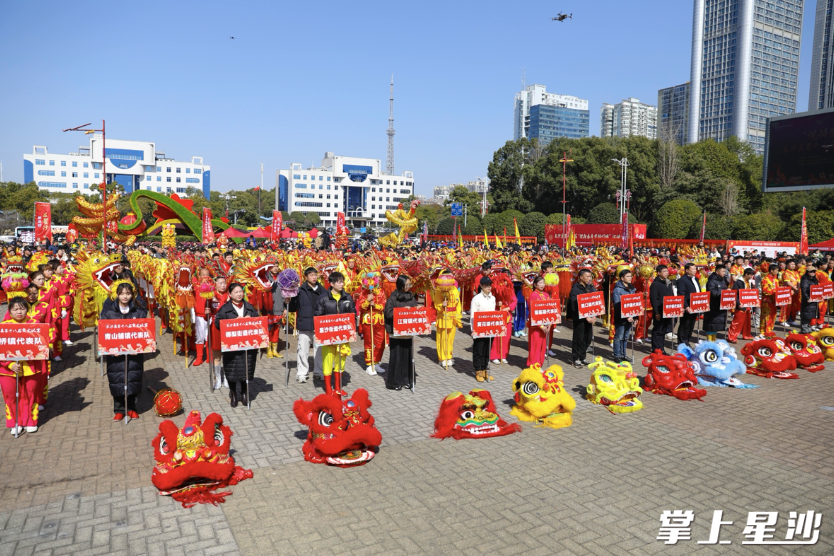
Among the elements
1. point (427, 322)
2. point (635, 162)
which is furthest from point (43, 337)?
point (635, 162)

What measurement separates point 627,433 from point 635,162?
49128mm

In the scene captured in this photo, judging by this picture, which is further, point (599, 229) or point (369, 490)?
point (599, 229)

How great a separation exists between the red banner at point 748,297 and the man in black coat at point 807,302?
2.08m

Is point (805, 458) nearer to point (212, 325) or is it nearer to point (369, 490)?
point (369, 490)

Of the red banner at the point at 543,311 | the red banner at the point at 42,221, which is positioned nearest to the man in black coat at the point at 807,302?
the red banner at the point at 543,311

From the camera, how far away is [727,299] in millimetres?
11266

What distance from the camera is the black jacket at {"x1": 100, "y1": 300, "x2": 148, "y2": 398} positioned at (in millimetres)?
6723

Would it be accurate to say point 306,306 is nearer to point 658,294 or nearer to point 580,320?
point 580,320

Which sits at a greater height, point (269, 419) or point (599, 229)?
point (599, 229)

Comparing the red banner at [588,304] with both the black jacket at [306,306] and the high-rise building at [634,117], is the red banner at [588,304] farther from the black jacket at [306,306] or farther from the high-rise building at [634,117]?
the high-rise building at [634,117]

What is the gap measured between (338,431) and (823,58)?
151 metres

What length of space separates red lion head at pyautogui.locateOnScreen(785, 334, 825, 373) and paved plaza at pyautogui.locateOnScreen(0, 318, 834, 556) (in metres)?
2.17

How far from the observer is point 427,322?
8.34 m

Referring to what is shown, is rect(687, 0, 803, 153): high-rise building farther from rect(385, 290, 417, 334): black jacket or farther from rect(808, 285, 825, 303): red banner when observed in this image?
rect(385, 290, 417, 334): black jacket
